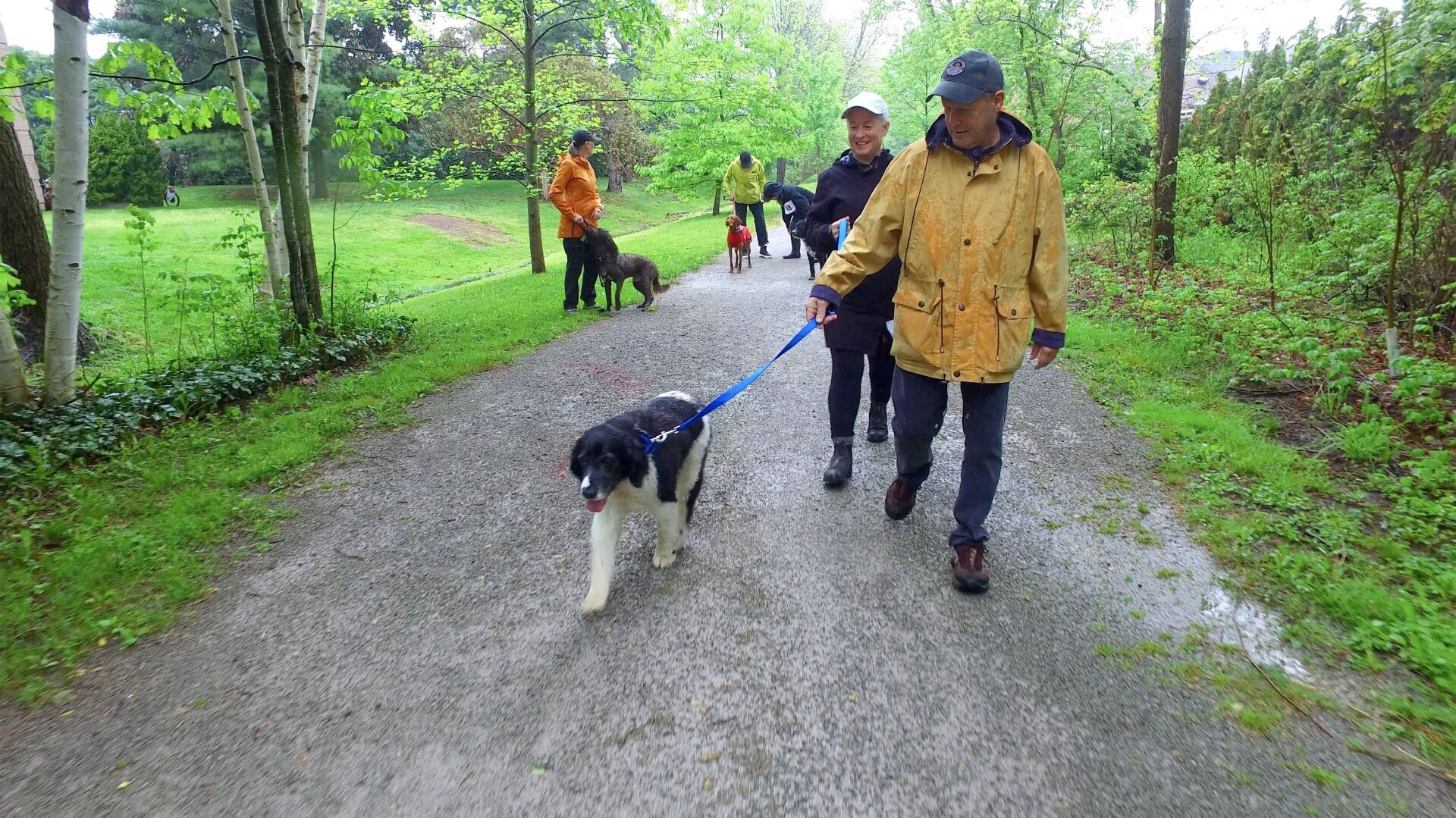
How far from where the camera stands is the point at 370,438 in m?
5.72

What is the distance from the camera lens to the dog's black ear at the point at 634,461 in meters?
3.34

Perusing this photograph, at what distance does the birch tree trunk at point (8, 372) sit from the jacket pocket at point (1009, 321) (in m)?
6.58

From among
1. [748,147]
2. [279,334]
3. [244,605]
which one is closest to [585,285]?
[279,334]

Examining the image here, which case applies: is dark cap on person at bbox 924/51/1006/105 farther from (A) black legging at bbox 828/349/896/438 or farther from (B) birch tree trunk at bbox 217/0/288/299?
(B) birch tree trunk at bbox 217/0/288/299

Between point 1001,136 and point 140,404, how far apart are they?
6.37 meters

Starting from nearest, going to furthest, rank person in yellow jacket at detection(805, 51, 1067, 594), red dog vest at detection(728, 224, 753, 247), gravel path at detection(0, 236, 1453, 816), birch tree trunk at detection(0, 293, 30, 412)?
gravel path at detection(0, 236, 1453, 816), person in yellow jacket at detection(805, 51, 1067, 594), birch tree trunk at detection(0, 293, 30, 412), red dog vest at detection(728, 224, 753, 247)

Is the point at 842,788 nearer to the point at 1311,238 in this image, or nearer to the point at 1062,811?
the point at 1062,811

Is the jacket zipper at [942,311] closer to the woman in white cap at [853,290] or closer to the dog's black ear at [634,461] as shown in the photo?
the woman in white cap at [853,290]

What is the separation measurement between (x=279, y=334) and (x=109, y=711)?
16.9 ft

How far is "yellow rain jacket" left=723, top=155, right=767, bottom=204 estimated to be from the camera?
48.8 ft

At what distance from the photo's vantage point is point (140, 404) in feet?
18.4

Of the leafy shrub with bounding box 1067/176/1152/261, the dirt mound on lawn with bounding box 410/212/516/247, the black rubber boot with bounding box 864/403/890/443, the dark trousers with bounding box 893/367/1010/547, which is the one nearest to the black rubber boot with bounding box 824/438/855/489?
the black rubber boot with bounding box 864/403/890/443

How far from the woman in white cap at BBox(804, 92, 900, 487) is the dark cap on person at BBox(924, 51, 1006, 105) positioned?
1211 millimetres

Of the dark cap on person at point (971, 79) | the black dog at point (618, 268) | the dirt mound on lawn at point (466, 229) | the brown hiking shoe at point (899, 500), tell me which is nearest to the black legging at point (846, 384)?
the brown hiking shoe at point (899, 500)
